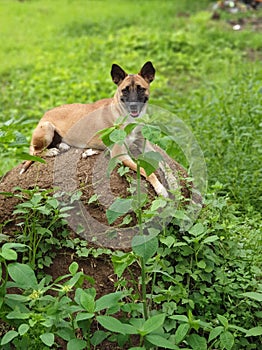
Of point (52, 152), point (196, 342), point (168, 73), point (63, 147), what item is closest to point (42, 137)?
point (63, 147)

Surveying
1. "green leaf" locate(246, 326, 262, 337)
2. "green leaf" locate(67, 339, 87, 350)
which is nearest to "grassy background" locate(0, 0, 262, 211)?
"green leaf" locate(246, 326, 262, 337)

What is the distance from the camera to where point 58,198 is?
4648mm

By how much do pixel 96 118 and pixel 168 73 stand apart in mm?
5353

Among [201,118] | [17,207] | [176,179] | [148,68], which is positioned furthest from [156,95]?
[17,207]

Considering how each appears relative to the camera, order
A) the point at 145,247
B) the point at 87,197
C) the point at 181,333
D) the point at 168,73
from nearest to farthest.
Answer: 1. the point at 145,247
2. the point at 181,333
3. the point at 87,197
4. the point at 168,73

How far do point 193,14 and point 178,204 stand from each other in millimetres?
10367

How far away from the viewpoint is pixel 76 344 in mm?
3562

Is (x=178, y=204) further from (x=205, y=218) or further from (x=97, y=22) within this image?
(x=97, y=22)

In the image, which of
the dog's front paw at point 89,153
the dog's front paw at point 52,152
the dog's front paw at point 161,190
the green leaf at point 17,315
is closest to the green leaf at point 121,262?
the green leaf at point 17,315

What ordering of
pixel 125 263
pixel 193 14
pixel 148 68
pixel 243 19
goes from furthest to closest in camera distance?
pixel 193 14 → pixel 243 19 → pixel 148 68 → pixel 125 263

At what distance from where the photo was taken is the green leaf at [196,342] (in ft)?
12.5

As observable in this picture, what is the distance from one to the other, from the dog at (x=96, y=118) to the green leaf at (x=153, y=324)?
202 centimetres

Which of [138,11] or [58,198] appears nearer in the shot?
[58,198]

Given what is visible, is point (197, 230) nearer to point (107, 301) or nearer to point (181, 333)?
point (181, 333)
